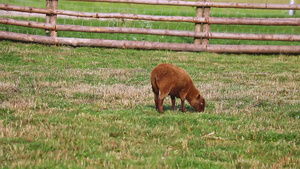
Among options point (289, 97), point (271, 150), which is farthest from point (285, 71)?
point (271, 150)

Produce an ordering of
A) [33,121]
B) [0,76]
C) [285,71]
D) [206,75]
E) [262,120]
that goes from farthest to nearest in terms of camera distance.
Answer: [285,71] → [206,75] → [0,76] → [262,120] → [33,121]

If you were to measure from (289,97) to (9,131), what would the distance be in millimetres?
5797

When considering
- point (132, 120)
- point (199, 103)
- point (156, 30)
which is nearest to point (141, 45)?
point (156, 30)

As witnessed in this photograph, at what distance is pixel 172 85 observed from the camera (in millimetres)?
6523

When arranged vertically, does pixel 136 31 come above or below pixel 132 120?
above

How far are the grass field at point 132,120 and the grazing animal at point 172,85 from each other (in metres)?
0.26

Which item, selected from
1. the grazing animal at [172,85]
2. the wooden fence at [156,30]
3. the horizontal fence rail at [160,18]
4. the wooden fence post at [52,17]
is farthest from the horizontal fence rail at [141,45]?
the grazing animal at [172,85]

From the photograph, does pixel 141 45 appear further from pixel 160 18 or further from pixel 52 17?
pixel 52 17

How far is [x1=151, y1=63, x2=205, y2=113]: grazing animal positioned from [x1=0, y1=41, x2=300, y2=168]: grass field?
257 mm

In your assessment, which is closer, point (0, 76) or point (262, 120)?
point (262, 120)

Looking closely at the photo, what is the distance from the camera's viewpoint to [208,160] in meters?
Result: 4.61

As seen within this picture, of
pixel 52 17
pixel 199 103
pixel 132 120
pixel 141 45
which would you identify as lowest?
pixel 132 120

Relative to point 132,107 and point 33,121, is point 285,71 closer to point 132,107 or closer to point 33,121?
point 132,107

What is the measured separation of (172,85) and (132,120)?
91cm
